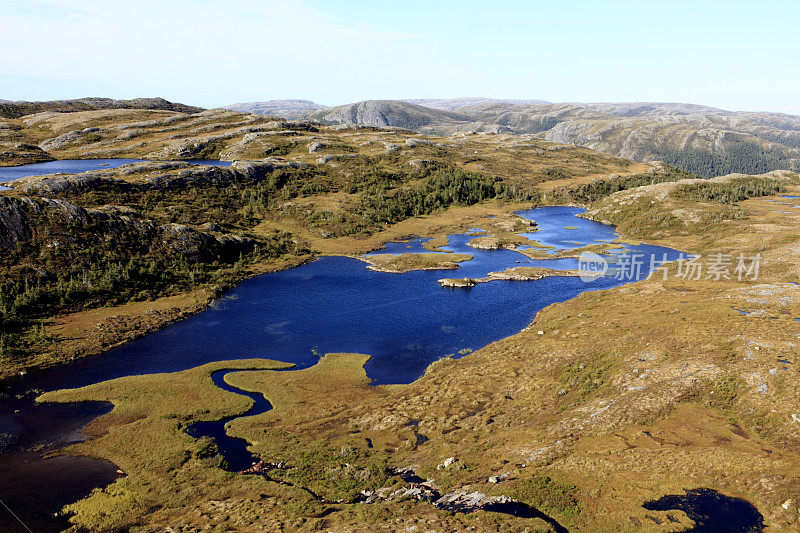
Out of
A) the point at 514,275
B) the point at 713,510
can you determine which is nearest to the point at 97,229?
the point at 514,275

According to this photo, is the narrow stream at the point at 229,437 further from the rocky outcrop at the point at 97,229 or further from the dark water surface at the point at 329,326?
the rocky outcrop at the point at 97,229

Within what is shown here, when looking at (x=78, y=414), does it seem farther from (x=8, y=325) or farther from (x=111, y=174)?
(x=111, y=174)

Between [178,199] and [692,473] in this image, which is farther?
[178,199]

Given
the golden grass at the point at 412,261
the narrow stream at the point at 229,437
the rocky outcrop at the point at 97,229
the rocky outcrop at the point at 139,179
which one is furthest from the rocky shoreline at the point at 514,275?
the rocky outcrop at the point at 139,179

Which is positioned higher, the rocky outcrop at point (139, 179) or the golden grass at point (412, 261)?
the rocky outcrop at point (139, 179)

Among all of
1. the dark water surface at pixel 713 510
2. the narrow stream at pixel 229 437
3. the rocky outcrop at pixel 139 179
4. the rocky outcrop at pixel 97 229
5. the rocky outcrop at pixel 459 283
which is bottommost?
the narrow stream at pixel 229 437

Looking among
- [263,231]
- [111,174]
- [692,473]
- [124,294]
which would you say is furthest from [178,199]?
[692,473]

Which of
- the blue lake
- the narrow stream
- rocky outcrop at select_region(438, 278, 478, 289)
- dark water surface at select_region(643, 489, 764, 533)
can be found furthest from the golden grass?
dark water surface at select_region(643, 489, 764, 533)

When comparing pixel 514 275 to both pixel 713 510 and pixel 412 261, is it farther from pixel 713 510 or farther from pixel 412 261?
pixel 713 510

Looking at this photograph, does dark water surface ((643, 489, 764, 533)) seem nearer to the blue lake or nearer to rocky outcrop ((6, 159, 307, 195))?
the blue lake
